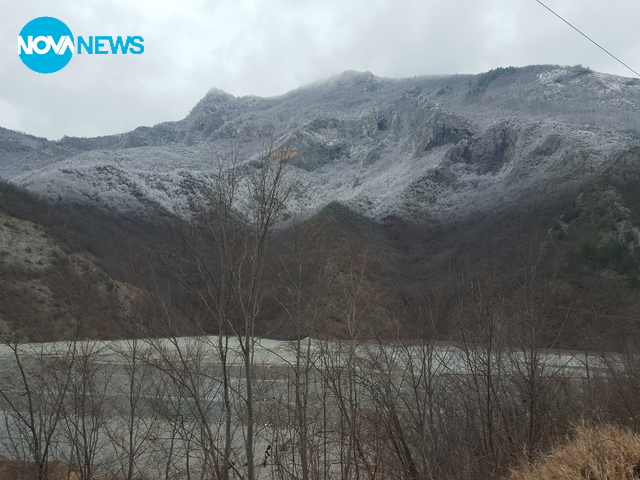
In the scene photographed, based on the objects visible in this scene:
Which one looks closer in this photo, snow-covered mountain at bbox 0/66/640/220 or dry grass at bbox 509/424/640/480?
dry grass at bbox 509/424/640/480

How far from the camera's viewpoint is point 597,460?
4.53 m

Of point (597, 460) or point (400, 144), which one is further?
point (400, 144)

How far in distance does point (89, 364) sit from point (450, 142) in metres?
83.2

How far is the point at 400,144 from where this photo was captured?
10538 centimetres

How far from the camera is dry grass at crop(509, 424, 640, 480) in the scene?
437 cm

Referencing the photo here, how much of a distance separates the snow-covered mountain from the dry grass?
2938cm

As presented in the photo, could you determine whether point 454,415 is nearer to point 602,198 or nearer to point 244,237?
point 244,237

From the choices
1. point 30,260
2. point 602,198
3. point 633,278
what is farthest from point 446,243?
point 30,260

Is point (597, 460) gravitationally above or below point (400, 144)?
below

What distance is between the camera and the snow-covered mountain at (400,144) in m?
63.3

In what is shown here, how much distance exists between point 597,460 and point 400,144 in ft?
342

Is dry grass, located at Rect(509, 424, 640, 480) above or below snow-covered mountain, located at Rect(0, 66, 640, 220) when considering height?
below

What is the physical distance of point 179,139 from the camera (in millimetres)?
135000

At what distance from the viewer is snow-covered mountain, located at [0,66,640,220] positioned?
6331cm
